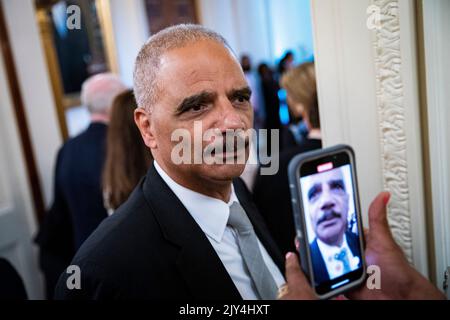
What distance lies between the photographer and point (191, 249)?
63cm

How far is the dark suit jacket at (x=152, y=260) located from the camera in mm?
601

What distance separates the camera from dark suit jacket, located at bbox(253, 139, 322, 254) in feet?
3.63

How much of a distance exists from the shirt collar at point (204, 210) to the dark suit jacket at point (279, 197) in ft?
1.42

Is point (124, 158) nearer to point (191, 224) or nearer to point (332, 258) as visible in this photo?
point (191, 224)

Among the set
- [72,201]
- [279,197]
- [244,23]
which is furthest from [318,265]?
[244,23]

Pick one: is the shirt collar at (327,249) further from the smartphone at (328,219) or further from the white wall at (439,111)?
the white wall at (439,111)

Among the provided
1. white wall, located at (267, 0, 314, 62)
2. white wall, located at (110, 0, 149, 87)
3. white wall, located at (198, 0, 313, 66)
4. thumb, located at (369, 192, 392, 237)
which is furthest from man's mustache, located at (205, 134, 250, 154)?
white wall, located at (198, 0, 313, 66)

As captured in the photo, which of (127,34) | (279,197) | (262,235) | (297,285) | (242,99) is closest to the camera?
(297,285)

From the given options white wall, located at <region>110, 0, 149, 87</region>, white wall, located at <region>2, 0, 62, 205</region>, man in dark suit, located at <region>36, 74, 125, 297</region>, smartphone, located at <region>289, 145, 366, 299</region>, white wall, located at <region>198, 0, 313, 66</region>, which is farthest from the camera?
white wall, located at <region>198, 0, 313, 66</region>

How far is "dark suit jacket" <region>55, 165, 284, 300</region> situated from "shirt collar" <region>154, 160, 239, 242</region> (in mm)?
17

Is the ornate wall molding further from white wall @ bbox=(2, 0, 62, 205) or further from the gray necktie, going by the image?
white wall @ bbox=(2, 0, 62, 205)

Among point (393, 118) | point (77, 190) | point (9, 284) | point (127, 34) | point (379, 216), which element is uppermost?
point (127, 34)

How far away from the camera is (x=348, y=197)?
22.0 inches

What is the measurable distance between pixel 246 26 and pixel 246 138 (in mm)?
3628
